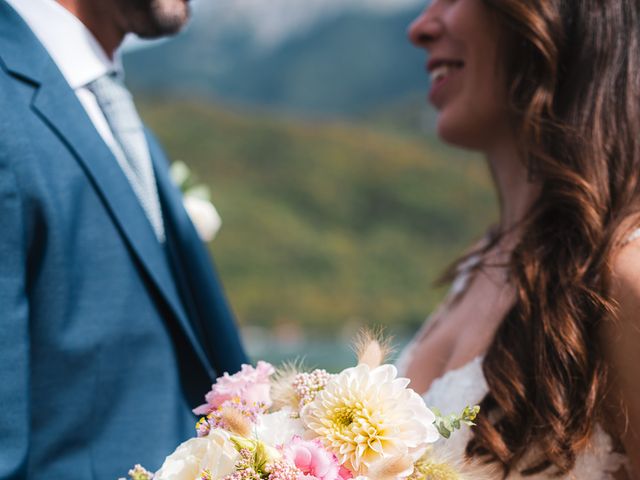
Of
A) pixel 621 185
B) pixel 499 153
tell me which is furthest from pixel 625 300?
pixel 499 153

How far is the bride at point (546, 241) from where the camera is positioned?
224cm

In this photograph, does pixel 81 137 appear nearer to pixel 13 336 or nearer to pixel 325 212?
pixel 13 336

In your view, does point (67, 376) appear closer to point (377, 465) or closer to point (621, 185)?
point (377, 465)

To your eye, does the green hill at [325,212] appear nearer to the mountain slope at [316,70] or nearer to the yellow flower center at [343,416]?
the yellow flower center at [343,416]

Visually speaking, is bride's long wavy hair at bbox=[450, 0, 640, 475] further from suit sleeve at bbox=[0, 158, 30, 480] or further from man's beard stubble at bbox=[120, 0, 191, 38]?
suit sleeve at bbox=[0, 158, 30, 480]

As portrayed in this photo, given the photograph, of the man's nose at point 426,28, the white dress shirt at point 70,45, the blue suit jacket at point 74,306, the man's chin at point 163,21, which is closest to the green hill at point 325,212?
the man's nose at point 426,28

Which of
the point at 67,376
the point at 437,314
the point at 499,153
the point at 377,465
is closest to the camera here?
the point at 377,465

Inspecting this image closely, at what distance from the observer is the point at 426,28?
3.17m

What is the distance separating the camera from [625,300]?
2189 mm

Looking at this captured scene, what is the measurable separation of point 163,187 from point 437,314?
4.44 ft

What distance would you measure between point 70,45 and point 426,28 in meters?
1.42

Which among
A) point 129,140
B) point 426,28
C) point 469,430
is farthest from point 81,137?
point 426,28

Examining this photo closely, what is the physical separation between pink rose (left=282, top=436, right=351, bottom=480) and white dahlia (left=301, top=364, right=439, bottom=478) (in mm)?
38

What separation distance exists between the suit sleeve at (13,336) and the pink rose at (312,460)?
807 millimetres
